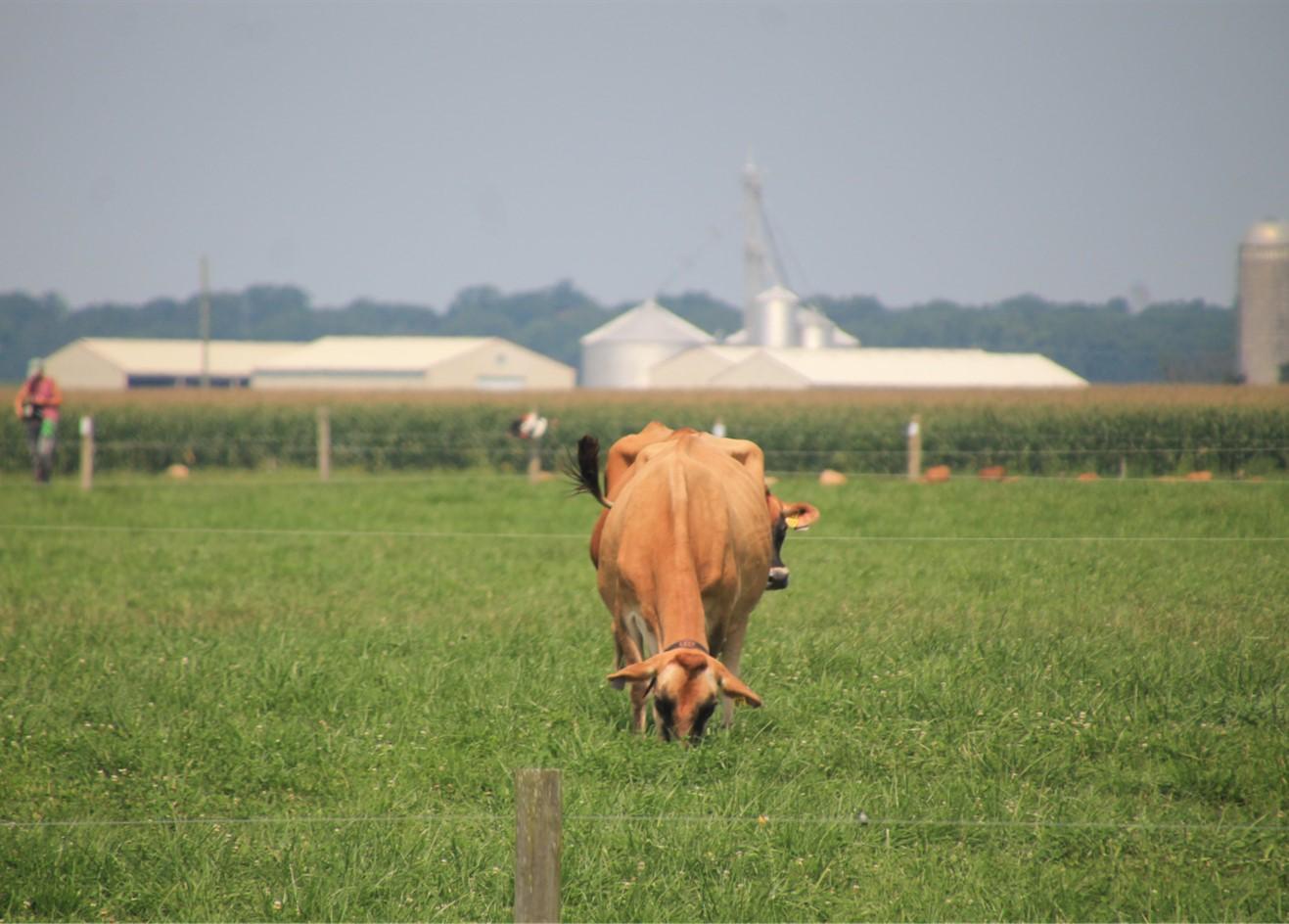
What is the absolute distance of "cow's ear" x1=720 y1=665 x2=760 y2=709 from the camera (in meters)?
6.92

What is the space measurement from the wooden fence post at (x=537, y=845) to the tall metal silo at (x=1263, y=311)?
21.4 meters

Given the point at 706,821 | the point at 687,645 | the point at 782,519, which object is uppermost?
the point at 782,519

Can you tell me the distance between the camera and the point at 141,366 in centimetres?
10269

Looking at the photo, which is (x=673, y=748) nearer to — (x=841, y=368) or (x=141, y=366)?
(x=841, y=368)

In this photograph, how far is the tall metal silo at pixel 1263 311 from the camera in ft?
84.3

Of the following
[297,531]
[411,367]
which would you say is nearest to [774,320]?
[411,367]

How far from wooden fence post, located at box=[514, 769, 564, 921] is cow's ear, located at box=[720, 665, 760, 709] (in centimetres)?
271

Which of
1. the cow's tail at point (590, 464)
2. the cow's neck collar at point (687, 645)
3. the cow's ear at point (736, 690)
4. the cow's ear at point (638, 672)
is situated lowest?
the cow's ear at point (736, 690)

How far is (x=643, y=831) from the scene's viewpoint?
21.2 feet

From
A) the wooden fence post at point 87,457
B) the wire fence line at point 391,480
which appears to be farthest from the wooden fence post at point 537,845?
the wooden fence post at point 87,457

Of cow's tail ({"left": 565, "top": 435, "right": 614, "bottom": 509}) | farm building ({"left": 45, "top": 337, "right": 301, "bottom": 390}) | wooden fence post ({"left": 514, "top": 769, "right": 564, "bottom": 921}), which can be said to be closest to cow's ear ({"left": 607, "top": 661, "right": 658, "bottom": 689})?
cow's tail ({"left": 565, "top": 435, "right": 614, "bottom": 509})

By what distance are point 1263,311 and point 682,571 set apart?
2268 centimetres

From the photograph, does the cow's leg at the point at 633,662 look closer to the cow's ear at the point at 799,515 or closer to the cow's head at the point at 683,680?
the cow's head at the point at 683,680

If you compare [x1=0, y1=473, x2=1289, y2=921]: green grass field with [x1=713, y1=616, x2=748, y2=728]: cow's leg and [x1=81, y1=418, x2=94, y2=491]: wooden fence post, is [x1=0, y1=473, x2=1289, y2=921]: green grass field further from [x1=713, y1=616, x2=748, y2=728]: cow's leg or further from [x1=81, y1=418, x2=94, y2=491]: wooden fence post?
[x1=81, y1=418, x2=94, y2=491]: wooden fence post
